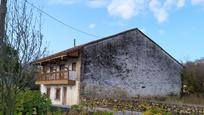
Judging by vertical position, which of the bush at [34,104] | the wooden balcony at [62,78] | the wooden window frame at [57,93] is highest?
the wooden balcony at [62,78]

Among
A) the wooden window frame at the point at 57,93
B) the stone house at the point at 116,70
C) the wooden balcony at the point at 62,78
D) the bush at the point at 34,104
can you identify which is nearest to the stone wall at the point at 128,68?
the stone house at the point at 116,70

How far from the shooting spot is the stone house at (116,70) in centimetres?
3653


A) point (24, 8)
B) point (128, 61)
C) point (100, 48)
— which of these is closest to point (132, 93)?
point (128, 61)

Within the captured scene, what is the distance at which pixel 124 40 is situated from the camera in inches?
1496

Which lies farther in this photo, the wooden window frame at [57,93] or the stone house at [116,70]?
the wooden window frame at [57,93]

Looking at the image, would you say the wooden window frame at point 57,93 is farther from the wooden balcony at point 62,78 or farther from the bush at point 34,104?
the bush at point 34,104

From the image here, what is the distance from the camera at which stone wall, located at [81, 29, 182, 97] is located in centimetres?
3669

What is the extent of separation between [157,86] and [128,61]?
13.5 ft

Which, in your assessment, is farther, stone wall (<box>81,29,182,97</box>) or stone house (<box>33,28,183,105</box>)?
stone wall (<box>81,29,182,97</box>)

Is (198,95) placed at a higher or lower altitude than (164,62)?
lower

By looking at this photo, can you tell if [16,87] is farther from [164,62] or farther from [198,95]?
[164,62]

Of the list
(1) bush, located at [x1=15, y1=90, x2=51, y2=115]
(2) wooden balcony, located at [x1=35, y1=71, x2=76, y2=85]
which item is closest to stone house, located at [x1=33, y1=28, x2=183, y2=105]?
(2) wooden balcony, located at [x1=35, y1=71, x2=76, y2=85]

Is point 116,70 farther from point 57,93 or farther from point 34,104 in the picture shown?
point 34,104

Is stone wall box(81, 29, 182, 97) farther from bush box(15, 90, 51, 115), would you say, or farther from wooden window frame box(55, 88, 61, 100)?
bush box(15, 90, 51, 115)
